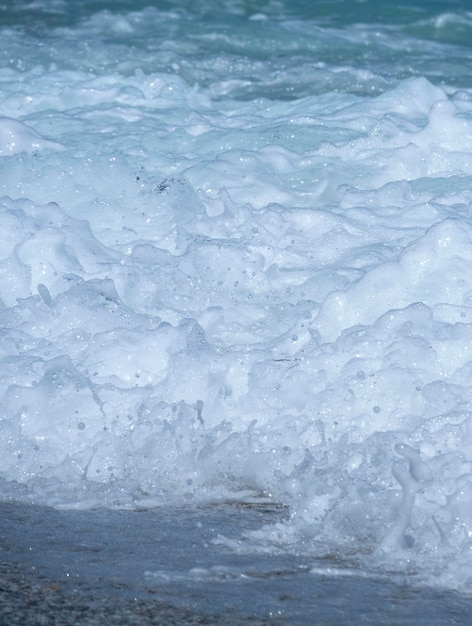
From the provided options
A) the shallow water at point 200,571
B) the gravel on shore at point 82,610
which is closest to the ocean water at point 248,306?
the shallow water at point 200,571

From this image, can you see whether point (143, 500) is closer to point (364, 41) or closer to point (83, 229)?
point (83, 229)

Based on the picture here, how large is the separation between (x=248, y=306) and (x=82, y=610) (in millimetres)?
1919

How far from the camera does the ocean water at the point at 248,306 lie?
306 centimetres

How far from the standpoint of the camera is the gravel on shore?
240 cm

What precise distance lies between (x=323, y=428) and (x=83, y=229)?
1849mm

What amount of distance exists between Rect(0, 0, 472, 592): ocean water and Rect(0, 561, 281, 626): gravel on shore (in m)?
0.39

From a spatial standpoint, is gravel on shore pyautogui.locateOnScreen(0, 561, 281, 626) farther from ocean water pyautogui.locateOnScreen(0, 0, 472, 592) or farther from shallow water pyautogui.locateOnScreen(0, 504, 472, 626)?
ocean water pyautogui.locateOnScreen(0, 0, 472, 592)

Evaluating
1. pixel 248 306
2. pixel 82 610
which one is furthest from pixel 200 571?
pixel 248 306

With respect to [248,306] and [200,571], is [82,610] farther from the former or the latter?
[248,306]

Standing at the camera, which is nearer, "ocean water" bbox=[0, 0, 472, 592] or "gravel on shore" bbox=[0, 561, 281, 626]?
"gravel on shore" bbox=[0, 561, 281, 626]

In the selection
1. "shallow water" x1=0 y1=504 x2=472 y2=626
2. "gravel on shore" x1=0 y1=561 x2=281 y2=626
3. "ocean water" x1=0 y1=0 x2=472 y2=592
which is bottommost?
"ocean water" x1=0 y1=0 x2=472 y2=592

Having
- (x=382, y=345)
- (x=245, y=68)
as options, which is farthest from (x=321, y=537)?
(x=245, y=68)

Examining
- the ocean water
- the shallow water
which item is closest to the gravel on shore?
the shallow water

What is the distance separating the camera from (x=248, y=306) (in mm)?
4188
